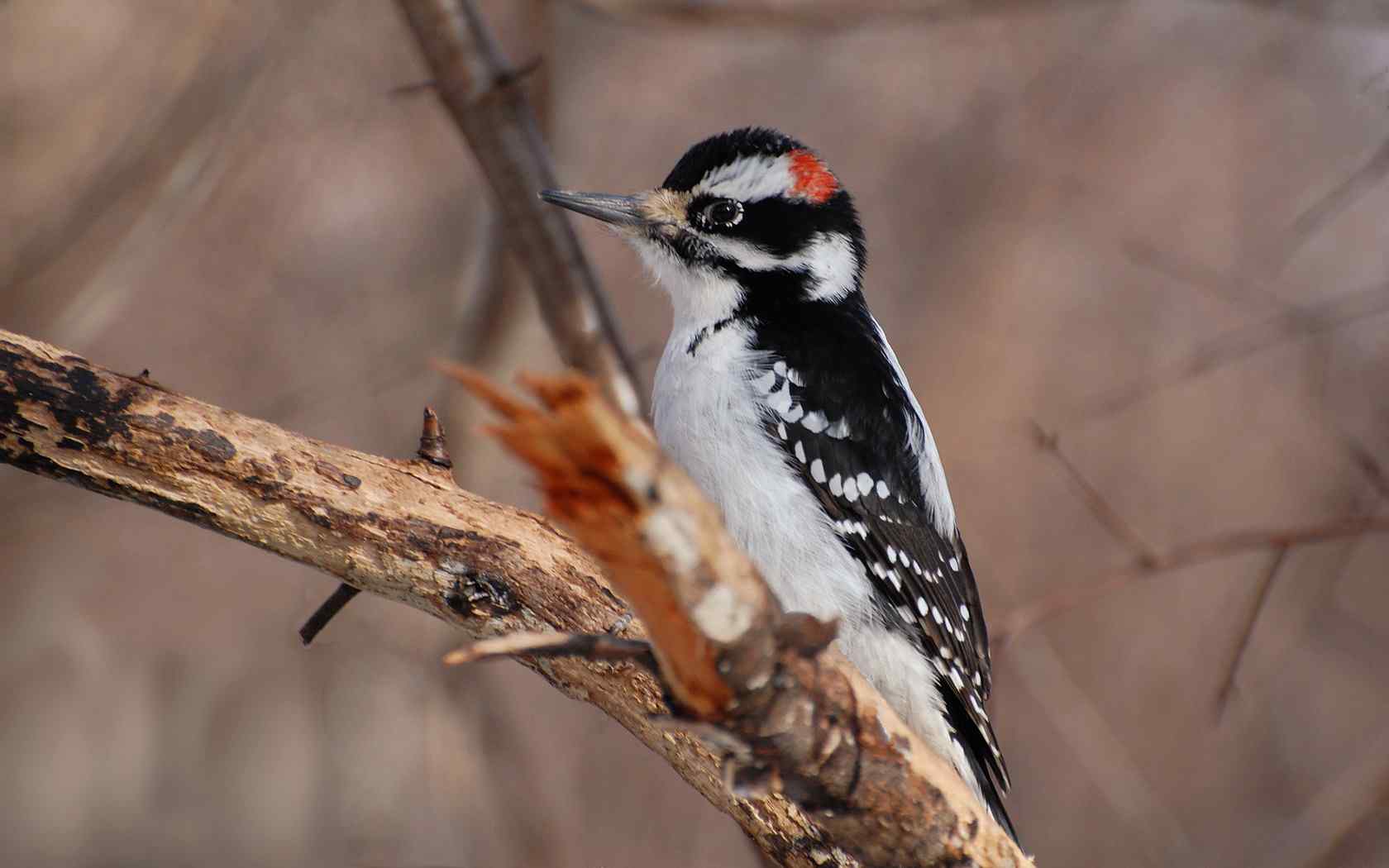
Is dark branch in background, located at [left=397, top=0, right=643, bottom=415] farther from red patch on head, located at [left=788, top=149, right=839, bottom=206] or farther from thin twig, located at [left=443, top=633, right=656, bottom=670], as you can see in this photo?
thin twig, located at [left=443, top=633, right=656, bottom=670]

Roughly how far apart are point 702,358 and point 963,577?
98 cm

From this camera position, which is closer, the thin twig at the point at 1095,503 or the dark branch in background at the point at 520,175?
the thin twig at the point at 1095,503

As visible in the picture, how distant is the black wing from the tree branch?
77 cm

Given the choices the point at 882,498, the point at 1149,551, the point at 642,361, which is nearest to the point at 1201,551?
the point at 1149,551

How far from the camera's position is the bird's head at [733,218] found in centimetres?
363

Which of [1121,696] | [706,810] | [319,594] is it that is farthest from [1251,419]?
[319,594]

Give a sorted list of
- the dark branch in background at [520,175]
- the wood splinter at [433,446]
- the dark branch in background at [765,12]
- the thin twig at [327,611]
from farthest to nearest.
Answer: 1. the dark branch in background at [765,12]
2. the dark branch in background at [520,175]
3. the wood splinter at [433,446]
4. the thin twig at [327,611]

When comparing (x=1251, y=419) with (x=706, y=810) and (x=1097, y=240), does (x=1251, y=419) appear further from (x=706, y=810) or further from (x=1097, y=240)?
(x=706, y=810)

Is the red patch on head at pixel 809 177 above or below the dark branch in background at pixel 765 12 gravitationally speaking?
below

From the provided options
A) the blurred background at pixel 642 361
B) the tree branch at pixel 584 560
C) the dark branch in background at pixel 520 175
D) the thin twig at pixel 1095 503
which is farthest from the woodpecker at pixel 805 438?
the blurred background at pixel 642 361

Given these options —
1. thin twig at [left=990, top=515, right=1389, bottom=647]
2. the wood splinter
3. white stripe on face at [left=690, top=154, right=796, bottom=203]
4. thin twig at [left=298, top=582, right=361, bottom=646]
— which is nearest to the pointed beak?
white stripe on face at [left=690, top=154, right=796, bottom=203]

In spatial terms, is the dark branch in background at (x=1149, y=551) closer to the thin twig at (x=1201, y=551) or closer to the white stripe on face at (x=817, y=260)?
the thin twig at (x=1201, y=551)

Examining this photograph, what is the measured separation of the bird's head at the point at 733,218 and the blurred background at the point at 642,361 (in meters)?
1.35

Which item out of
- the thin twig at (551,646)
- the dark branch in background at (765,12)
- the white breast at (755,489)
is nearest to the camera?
the thin twig at (551,646)
